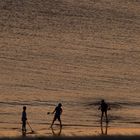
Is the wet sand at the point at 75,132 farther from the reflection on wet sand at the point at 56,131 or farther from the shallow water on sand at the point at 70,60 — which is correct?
the shallow water on sand at the point at 70,60

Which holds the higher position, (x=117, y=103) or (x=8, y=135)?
(x=117, y=103)

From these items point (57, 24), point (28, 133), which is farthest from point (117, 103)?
point (57, 24)

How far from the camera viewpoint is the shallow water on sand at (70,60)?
140ft

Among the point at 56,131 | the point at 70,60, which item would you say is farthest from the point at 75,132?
the point at 70,60

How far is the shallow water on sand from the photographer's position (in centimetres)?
4275

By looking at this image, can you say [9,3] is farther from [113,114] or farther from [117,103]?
[113,114]

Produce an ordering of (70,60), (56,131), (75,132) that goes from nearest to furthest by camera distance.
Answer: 1. (56,131)
2. (75,132)
3. (70,60)

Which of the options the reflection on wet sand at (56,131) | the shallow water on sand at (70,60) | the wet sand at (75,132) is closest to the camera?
the wet sand at (75,132)

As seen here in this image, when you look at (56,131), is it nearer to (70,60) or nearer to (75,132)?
(75,132)

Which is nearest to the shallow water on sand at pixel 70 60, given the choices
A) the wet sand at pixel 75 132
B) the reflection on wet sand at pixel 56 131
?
the reflection on wet sand at pixel 56 131

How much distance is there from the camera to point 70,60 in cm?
7106

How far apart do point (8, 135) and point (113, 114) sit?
1326cm

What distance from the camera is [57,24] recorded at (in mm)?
87062

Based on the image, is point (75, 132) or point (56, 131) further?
point (75, 132)
